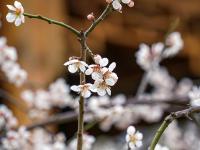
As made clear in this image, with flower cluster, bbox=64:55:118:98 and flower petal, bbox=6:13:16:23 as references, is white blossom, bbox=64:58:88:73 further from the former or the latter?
flower petal, bbox=6:13:16:23

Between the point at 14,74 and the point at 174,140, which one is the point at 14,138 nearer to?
the point at 14,74

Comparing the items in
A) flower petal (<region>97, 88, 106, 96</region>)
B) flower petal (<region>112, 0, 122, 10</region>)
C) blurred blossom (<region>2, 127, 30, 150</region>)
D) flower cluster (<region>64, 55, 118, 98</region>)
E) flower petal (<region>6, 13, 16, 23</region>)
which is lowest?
flower petal (<region>97, 88, 106, 96</region>)

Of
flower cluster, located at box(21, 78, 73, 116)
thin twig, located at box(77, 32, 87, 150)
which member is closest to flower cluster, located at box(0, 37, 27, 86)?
flower cluster, located at box(21, 78, 73, 116)

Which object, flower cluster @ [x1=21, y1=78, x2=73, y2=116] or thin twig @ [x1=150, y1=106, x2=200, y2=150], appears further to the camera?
flower cluster @ [x1=21, y1=78, x2=73, y2=116]

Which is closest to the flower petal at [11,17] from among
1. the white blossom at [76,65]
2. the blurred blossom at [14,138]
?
the white blossom at [76,65]

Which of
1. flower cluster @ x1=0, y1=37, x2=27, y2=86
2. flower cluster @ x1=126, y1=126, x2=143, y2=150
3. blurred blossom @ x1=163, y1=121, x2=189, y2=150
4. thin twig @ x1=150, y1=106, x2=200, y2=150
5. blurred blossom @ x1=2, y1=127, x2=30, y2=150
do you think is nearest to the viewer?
thin twig @ x1=150, y1=106, x2=200, y2=150
